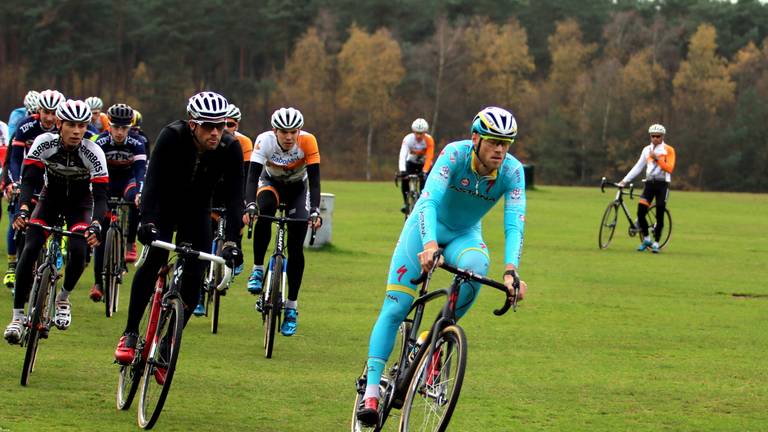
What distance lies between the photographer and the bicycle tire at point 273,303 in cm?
1173

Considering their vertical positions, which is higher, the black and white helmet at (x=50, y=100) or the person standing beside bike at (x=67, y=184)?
the black and white helmet at (x=50, y=100)

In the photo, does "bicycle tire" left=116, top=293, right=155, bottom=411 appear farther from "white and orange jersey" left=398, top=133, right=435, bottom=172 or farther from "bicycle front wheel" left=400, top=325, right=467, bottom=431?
"white and orange jersey" left=398, top=133, right=435, bottom=172

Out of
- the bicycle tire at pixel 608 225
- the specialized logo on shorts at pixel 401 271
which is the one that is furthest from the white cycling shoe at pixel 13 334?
the bicycle tire at pixel 608 225

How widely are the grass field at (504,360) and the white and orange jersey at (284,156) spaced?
1.57 meters

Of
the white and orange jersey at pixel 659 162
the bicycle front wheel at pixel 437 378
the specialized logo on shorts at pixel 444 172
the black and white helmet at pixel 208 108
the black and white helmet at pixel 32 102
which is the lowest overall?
the bicycle front wheel at pixel 437 378

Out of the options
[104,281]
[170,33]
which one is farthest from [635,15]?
[104,281]

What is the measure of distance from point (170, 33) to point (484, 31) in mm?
22038

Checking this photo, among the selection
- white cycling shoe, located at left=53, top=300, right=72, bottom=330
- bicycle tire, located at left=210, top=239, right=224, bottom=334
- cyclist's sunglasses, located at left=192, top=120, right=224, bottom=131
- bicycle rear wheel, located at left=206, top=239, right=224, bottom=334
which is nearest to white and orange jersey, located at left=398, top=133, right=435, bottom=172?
bicycle rear wheel, located at left=206, top=239, right=224, bottom=334

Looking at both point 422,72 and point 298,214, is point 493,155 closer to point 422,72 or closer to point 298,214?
point 298,214

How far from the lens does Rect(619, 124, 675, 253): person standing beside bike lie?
26.0 meters

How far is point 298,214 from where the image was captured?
13.2 m

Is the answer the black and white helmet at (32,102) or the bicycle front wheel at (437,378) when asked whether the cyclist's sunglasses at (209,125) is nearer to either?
the bicycle front wheel at (437,378)

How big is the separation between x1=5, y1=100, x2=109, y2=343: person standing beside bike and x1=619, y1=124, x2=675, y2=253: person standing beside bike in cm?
1624

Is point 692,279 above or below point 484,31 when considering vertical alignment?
below
